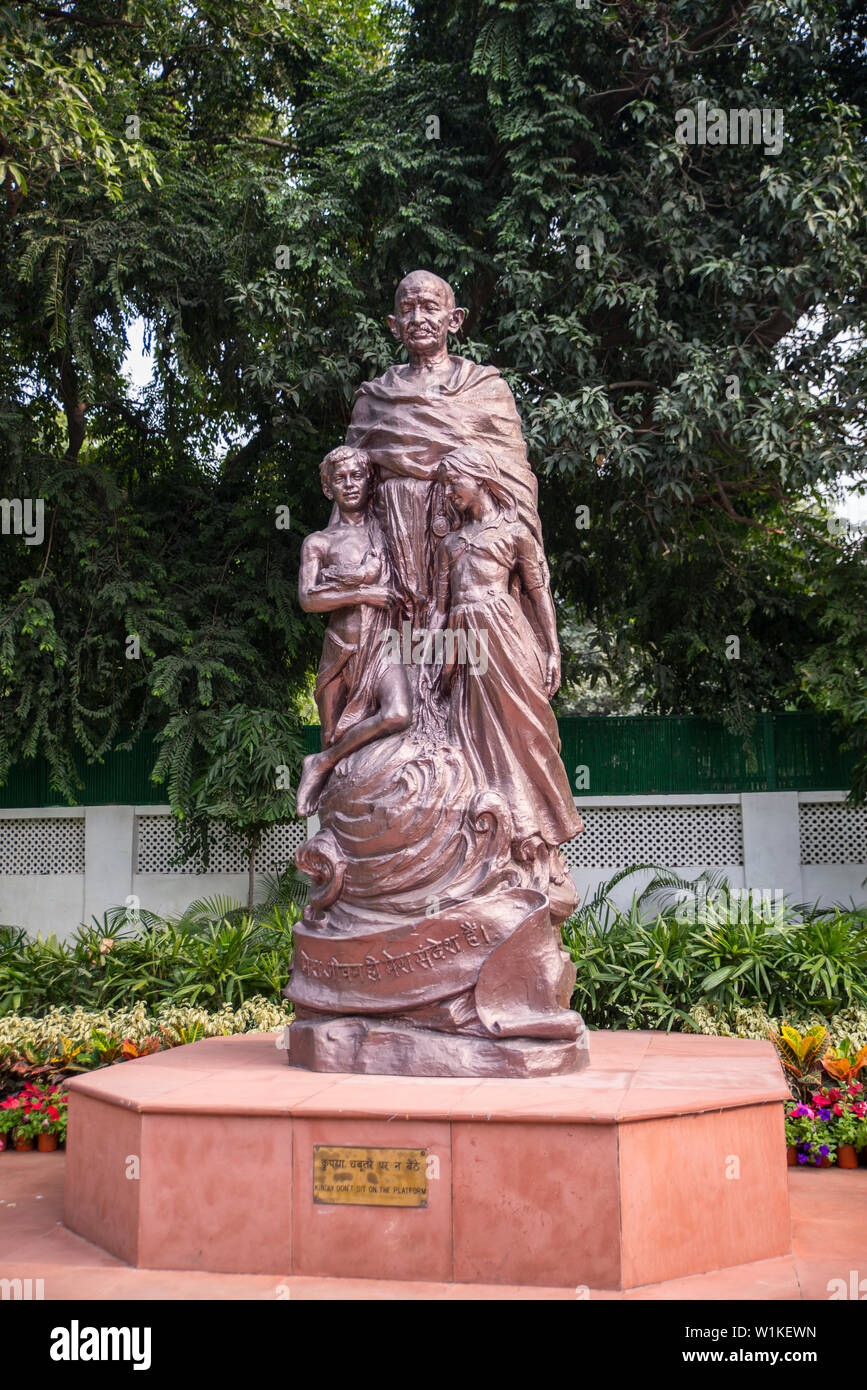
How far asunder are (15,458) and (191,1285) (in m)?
7.41

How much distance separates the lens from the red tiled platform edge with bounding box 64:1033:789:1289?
3.53 m

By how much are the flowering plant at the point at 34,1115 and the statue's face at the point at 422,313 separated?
3.99 m

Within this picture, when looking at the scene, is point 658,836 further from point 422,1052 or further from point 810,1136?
point 422,1052

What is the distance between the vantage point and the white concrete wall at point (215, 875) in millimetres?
9828

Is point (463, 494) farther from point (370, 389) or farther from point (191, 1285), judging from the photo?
point (191, 1285)

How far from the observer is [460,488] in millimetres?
4883

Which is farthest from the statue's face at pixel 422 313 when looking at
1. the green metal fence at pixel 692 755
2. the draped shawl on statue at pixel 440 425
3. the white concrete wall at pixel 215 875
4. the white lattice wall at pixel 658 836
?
the white lattice wall at pixel 658 836

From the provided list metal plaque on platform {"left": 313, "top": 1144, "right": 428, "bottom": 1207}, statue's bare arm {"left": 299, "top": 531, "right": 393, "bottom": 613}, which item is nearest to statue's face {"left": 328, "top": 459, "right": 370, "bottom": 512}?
statue's bare arm {"left": 299, "top": 531, "right": 393, "bottom": 613}

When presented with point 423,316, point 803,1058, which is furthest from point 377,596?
point 803,1058

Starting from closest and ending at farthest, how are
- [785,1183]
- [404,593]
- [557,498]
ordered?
[785,1183], [404,593], [557,498]

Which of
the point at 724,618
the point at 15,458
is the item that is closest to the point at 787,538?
the point at 724,618

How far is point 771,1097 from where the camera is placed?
3910mm

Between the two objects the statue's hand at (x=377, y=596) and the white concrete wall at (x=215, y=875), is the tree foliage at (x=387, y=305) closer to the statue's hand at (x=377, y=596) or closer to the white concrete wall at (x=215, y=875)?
the white concrete wall at (x=215, y=875)

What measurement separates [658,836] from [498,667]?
228 inches
